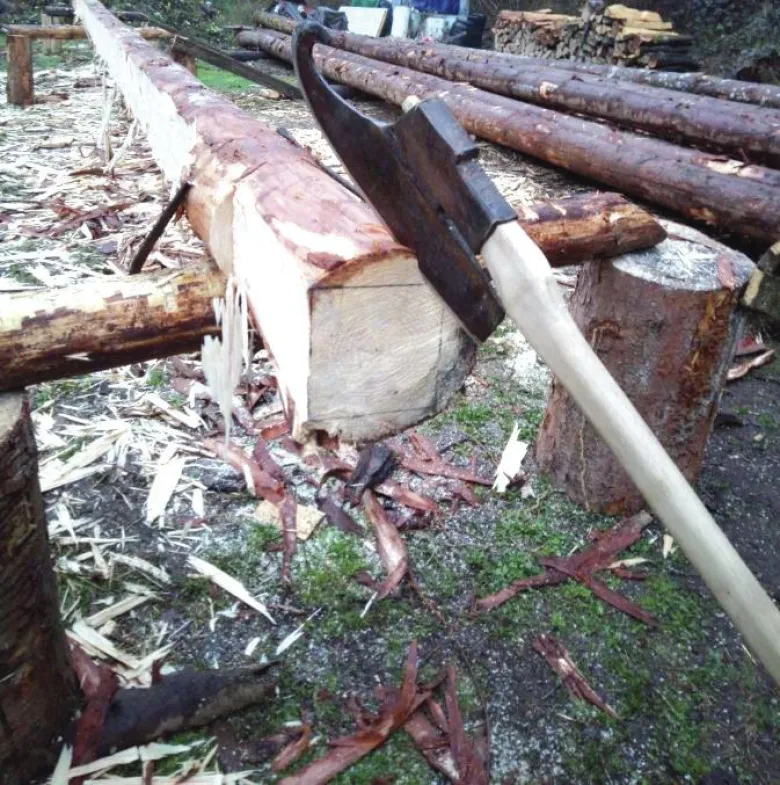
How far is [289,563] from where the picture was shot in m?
2.49

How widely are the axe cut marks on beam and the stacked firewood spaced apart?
909 cm

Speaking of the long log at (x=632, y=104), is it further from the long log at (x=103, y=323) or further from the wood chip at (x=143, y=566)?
the wood chip at (x=143, y=566)

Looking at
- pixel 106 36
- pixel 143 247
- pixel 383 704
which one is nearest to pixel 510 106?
pixel 106 36

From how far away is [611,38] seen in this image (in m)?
9.88

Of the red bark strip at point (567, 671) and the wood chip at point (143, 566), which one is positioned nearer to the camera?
the red bark strip at point (567, 671)

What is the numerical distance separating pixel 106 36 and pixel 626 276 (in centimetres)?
596

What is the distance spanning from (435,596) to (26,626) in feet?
4.18

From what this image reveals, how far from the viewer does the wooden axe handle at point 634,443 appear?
1252 mm

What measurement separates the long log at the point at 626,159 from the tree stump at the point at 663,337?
193 cm

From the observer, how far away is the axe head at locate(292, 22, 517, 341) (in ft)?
4.18

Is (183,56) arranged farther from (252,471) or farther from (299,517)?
(299,517)

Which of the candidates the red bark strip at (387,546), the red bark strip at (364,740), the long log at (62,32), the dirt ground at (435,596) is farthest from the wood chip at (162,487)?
the long log at (62,32)

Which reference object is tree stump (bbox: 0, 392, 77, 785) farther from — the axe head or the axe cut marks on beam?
the axe head

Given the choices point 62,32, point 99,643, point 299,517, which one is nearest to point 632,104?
point 299,517
